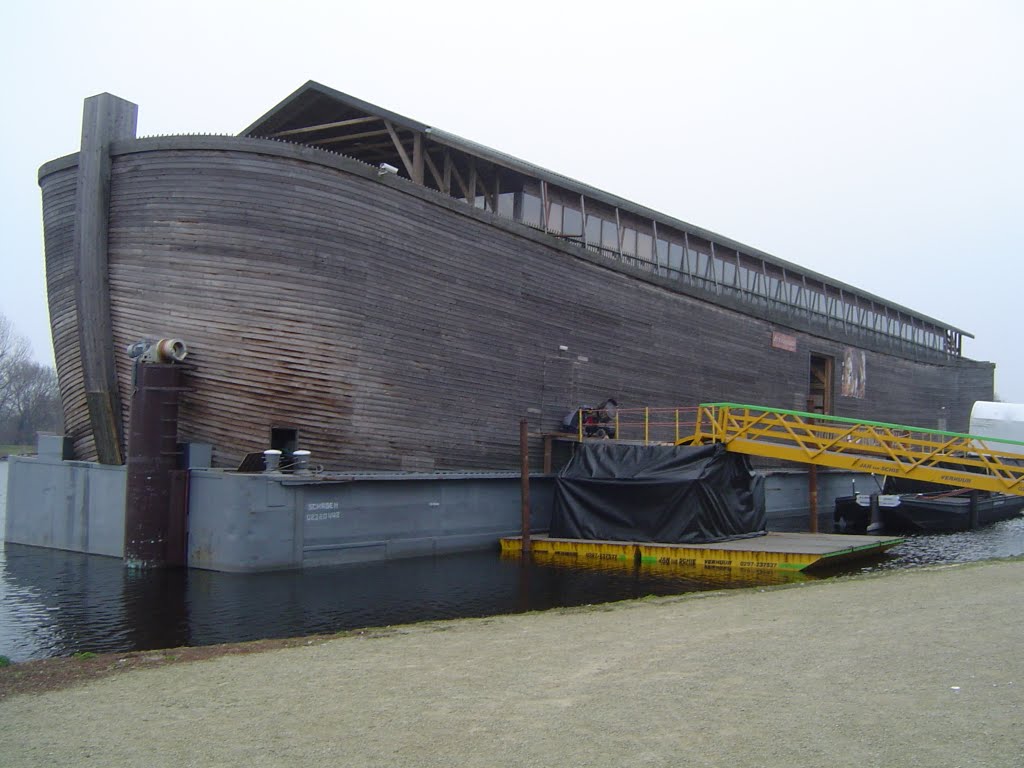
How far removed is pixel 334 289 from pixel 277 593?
613cm

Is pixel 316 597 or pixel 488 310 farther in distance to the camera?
pixel 488 310

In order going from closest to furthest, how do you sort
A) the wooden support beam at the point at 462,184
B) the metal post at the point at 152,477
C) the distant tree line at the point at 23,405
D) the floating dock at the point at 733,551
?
the metal post at the point at 152,477, the floating dock at the point at 733,551, the wooden support beam at the point at 462,184, the distant tree line at the point at 23,405

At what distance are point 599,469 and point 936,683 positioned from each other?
46.9 ft

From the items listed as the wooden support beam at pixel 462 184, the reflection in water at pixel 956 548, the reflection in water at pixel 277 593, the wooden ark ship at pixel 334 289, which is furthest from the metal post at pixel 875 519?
the wooden support beam at pixel 462 184

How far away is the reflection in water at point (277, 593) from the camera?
11.4m

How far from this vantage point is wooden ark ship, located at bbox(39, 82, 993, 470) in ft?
55.6

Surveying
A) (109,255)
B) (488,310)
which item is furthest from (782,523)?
(109,255)

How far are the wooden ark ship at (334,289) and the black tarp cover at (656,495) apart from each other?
1.94 metres

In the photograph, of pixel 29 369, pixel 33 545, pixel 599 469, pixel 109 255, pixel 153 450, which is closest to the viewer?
pixel 153 450

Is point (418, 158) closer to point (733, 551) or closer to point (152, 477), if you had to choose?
point (152, 477)

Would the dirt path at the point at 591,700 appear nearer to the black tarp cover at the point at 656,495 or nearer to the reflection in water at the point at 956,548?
the black tarp cover at the point at 656,495

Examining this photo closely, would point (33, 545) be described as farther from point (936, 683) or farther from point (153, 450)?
point (936, 683)

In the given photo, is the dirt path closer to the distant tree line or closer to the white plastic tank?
the white plastic tank

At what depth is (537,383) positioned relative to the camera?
21.8m
